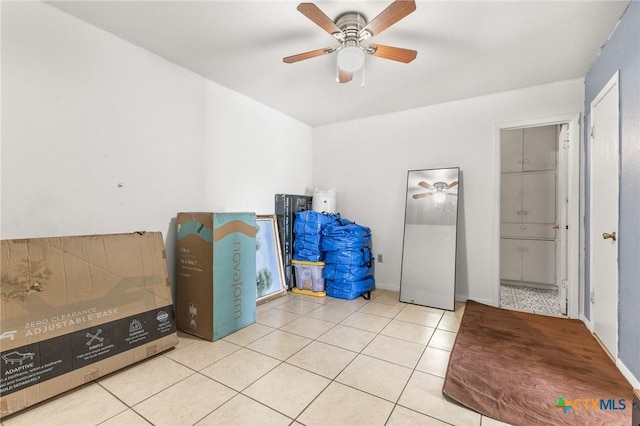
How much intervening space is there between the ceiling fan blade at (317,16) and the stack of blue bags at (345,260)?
7.71ft

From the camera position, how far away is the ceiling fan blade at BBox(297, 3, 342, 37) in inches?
68.8

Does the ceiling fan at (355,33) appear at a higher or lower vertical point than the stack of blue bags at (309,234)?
higher

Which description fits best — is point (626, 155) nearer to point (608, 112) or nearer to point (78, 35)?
point (608, 112)

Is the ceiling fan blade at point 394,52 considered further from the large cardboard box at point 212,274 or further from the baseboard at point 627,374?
the baseboard at point 627,374

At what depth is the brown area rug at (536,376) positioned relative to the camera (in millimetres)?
1641

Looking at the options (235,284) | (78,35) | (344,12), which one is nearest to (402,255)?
(235,284)

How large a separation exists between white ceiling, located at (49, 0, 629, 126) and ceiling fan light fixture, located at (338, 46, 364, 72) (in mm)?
247

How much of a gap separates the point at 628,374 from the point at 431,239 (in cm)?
201

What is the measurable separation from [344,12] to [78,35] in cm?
204

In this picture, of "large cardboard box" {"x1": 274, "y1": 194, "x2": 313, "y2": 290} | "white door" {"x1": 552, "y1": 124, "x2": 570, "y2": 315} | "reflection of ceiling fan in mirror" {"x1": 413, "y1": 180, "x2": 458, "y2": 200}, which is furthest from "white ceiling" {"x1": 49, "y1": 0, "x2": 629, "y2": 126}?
"large cardboard box" {"x1": 274, "y1": 194, "x2": 313, "y2": 290}

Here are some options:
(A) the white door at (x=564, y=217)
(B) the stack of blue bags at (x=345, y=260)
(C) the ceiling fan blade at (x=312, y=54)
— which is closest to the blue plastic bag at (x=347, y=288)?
(B) the stack of blue bags at (x=345, y=260)

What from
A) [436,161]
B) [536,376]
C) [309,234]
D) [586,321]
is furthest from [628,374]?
[309,234]

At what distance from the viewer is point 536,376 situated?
2.00 m

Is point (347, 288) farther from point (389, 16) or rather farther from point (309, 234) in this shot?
point (389, 16)
